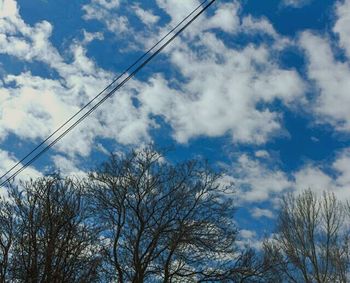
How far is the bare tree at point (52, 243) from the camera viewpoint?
37.8 ft

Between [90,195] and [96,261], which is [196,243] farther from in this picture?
[96,261]

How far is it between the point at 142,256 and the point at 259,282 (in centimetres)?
505

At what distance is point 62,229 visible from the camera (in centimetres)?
1235

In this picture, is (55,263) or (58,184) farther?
(58,184)

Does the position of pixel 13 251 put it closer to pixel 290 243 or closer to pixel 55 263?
pixel 55 263

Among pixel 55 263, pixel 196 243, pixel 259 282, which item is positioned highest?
pixel 196 243

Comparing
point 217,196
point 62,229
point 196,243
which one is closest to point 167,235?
point 196,243

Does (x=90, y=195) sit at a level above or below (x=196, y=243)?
above

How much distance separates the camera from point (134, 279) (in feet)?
66.3

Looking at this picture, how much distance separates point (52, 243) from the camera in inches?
457

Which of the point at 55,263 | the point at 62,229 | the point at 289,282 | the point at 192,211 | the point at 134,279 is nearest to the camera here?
the point at 55,263

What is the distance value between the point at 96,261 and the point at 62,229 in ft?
4.11

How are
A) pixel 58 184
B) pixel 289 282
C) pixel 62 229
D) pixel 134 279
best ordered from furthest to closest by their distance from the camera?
pixel 289 282 < pixel 134 279 < pixel 58 184 < pixel 62 229

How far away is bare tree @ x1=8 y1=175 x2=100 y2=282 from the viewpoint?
11523 millimetres
